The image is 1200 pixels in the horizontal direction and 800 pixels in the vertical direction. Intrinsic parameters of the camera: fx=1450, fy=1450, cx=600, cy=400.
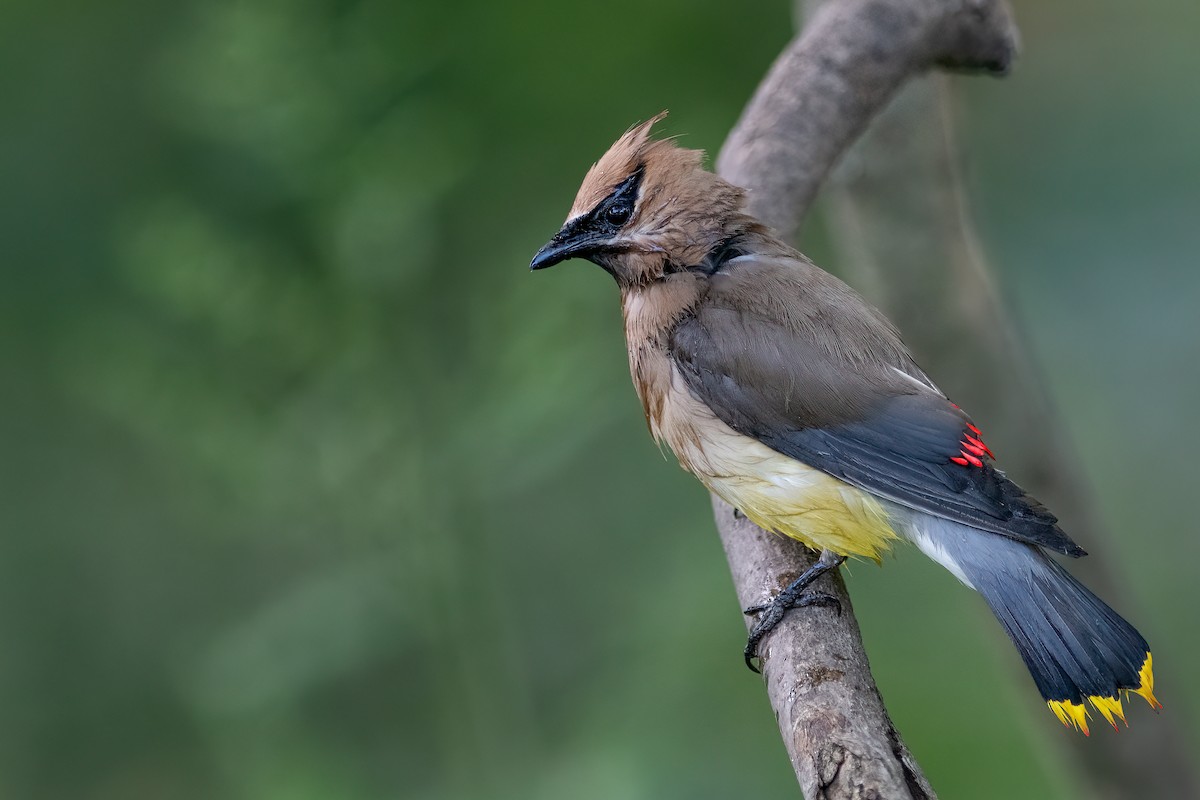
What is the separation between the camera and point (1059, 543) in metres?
2.26

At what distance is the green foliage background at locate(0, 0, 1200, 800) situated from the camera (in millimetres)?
3414

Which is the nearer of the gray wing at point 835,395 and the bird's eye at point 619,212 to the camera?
the gray wing at point 835,395

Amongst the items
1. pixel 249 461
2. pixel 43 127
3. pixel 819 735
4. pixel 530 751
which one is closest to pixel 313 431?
pixel 249 461

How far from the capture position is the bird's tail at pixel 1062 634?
7.31ft

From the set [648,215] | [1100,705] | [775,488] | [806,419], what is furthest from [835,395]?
[1100,705]

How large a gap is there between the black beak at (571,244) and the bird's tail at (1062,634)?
0.95m

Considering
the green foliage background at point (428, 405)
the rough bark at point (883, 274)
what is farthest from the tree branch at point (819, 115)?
the green foliage background at point (428, 405)

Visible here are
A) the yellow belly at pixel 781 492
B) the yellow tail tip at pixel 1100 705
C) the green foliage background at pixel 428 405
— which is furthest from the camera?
the green foliage background at pixel 428 405

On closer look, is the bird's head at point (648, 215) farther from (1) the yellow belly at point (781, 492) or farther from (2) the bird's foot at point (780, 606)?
(2) the bird's foot at point (780, 606)

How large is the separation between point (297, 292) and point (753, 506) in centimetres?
144

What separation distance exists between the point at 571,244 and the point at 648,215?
0.16m

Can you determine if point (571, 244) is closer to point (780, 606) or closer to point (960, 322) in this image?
point (780, 606)

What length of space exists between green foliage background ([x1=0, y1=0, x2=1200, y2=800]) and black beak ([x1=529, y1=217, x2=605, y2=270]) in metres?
0.56

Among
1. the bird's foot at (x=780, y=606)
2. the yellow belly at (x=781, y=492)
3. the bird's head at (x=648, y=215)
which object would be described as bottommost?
the bird's foot at (x=780, y=606)
